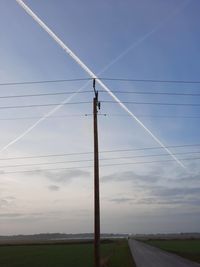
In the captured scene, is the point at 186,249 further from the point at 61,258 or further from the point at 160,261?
the point at 160,261

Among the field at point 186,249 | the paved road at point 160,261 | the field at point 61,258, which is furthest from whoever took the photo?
the field at point 186,249

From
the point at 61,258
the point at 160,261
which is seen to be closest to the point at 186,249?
the point at 61,258

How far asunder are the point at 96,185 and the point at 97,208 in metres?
1.10

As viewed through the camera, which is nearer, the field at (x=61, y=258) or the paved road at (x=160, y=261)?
the paved road at (x=160, y=261)

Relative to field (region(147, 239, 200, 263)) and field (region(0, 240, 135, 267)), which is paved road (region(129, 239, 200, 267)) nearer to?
field (region(0, 240, 135, 267))

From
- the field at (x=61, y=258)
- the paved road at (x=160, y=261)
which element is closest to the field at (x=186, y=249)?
the paved road at (x=160, y=261)

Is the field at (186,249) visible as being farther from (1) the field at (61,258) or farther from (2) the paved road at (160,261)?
(1) the field at (61,258)

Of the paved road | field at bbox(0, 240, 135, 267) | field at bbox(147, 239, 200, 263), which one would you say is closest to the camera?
the paved road

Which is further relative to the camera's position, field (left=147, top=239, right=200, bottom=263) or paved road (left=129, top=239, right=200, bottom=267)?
field (left=147, top=239, right=200, bottom=263)

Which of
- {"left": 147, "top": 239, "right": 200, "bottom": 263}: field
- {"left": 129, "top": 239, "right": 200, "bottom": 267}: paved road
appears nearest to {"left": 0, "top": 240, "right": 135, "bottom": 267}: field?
{"left": 129, "top": 239, "right": 200, "bottom": 267}: paved road

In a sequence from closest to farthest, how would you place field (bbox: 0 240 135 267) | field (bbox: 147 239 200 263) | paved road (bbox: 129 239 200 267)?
paved road (bbox: 129 239 200 267)
field (bbox: 0 240 135 267)
field (bbox: 147 239 200 263)

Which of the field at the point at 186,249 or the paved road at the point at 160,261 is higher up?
the paved road at the point at 160,261

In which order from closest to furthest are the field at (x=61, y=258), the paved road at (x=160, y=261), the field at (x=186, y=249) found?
1. the paved road at (x=160, y=261)
2. the field at (x=61, y=258)
3. the field at (x=186, y=249)

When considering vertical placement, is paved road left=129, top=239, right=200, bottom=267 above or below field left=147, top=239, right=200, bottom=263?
above
